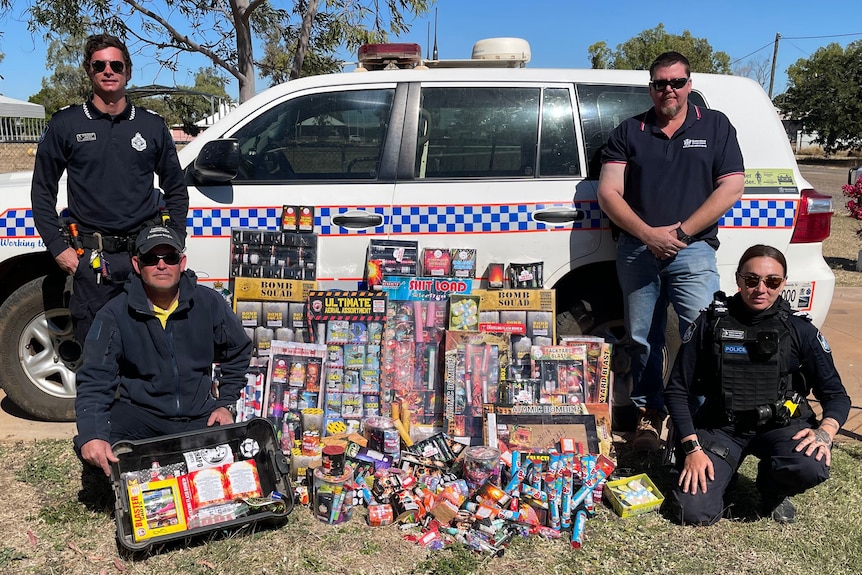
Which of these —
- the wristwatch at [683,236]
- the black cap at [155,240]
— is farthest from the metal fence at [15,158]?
the wristwatch at [683,236]

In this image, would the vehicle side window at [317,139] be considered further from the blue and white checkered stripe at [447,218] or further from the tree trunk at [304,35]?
the tree trunk at [304,35]

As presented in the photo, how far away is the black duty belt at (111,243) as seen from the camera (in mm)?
3369

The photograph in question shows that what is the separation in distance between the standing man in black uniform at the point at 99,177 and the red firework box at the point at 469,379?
5.19 feet

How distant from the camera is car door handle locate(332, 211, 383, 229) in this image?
12.5ft

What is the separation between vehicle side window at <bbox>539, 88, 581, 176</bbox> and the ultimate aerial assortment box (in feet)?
1.87

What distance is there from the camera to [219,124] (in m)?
3.83

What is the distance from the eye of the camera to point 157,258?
290 cm

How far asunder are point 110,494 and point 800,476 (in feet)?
9.96

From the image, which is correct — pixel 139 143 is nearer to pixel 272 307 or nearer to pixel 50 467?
pixel 272 307

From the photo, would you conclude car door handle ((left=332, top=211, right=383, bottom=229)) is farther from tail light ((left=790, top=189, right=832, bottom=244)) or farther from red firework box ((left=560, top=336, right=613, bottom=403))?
tail light ((left=790, top=189, right=832, bottom=244))

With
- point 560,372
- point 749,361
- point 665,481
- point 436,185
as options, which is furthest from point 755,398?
point 436,185

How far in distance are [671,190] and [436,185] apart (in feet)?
3.99

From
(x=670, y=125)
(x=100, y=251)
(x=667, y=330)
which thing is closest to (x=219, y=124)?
(x=100, y=251)

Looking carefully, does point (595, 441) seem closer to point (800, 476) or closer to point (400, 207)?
point (800, 476)
